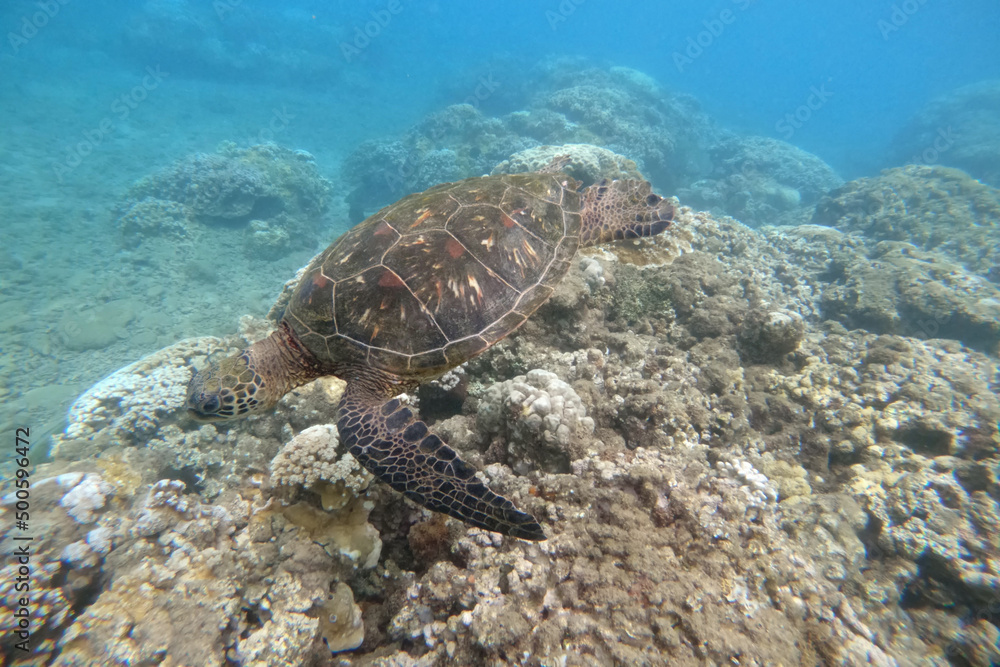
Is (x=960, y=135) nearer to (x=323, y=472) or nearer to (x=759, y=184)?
(x=759, y=184)

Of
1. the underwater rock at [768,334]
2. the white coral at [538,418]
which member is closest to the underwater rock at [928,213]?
the underwater rock at [768,334]

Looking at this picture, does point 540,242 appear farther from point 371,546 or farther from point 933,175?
point 933,175

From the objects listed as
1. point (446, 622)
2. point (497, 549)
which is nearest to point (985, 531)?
point (497, 549)

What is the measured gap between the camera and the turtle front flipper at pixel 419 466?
2.15 m

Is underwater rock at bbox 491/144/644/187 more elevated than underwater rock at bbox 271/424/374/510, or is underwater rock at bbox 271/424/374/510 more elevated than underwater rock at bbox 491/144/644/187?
underwater rock at bbox 491/144/644/187

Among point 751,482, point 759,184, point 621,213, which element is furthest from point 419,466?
point 759,184

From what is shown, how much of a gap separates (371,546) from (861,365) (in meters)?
6.22

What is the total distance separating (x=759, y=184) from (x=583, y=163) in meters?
12.9

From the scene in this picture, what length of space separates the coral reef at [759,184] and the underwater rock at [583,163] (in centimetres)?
886

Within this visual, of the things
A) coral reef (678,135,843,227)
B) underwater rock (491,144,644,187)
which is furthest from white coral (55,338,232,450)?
coral reef (678,135,843,227)

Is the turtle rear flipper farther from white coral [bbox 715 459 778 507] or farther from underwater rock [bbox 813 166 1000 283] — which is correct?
underwater rock [bbox 813 166 1000 283]

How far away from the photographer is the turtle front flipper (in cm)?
215

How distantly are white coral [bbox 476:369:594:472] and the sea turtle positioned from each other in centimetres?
49

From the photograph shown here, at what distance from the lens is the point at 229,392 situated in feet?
9.28
